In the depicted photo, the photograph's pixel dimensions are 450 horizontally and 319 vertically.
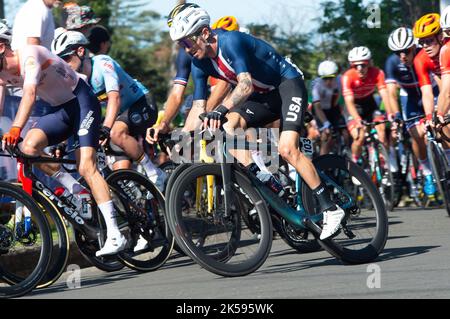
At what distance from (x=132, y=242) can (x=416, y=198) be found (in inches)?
253

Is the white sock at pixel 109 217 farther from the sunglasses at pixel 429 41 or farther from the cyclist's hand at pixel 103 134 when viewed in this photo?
the sunglasses at pixel 429 41

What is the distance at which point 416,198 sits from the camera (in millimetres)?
14602

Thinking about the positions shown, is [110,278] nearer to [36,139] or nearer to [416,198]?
[36,139]

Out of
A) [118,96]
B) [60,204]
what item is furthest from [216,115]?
[118,96]

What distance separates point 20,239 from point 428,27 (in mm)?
6015

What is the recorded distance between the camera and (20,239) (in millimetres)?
7957

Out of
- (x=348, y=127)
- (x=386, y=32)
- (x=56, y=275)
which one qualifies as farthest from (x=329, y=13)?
(x=56, y=275)

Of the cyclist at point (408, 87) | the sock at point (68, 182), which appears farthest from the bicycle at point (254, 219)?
the cyclist at point (408, 87)

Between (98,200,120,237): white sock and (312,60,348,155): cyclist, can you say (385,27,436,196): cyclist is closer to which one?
(312,60,348,155): cyclist

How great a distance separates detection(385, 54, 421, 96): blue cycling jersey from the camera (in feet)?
45.6

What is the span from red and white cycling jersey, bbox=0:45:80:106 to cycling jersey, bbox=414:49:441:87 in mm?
5035

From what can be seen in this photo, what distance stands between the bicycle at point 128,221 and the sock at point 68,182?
0.18 metres

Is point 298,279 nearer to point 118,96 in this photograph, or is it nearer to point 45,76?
point 45,76

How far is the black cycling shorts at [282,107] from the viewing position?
8352 millimetres
